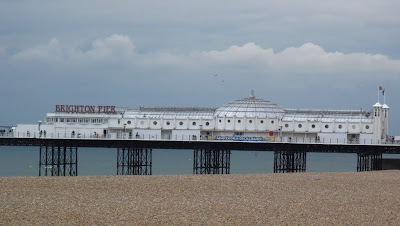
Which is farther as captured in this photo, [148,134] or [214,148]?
[148,134]

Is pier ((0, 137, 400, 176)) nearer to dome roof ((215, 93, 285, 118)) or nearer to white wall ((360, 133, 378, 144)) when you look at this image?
white wall ((360, 133, 378, 144))

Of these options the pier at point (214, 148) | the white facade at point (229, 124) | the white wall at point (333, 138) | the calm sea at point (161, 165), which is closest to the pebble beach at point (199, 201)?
the pier at point (214, 148)

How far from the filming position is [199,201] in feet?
122

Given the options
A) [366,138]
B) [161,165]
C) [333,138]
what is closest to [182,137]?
[333,138]

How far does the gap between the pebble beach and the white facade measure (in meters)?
17.8

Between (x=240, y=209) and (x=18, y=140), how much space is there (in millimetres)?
39047

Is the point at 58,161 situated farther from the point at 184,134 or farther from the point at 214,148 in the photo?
the point at 214,148

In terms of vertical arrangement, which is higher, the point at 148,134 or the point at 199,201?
the point at 148,134

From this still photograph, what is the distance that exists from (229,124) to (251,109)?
7.86ft

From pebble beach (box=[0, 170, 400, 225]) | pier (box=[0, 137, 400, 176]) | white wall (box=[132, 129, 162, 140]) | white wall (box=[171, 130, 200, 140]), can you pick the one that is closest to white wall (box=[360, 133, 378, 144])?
pier (box=[0, 137, 400, 176])

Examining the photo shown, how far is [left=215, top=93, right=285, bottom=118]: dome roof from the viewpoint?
69.9 metres

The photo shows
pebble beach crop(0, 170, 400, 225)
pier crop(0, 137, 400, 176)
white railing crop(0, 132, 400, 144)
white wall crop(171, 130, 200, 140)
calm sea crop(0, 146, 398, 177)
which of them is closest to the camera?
pebble beach crop(0, 170, 400, 225)

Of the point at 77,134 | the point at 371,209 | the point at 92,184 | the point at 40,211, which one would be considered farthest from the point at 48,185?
the point at 77,134

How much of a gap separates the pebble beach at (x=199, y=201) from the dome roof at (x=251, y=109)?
19298mm
